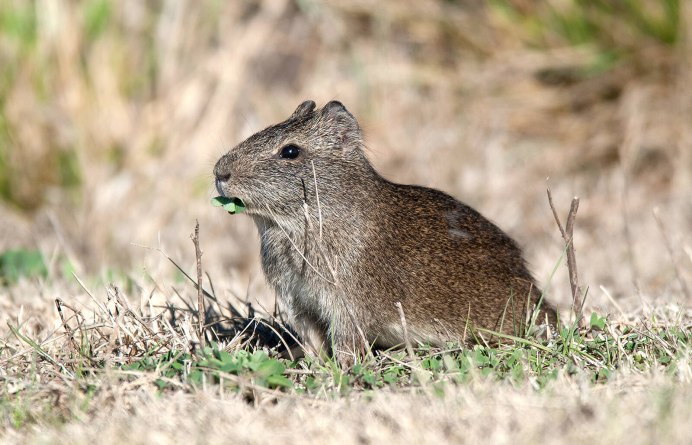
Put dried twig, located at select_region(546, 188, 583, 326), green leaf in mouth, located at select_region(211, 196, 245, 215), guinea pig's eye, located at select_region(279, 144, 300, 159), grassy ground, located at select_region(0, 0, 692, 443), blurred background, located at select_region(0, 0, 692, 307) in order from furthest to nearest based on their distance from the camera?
1. blurred background, located at select_region(0, 0, 692, 307)
2. grassy ground, located at select_region(0, 0, 692, 443)
3. guinea pig's eye, located at select_region(279, 144, 300, 159)
4. green leaf in mouth, located at select_region(211, 196, 245, 215)
5. dried twig, located at select_region(546, 188, 583, 326)

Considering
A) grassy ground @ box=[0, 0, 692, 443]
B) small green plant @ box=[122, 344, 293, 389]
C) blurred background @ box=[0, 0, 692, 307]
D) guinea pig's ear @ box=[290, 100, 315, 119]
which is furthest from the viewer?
blurred background @ box=[0, 0, 692, 307]

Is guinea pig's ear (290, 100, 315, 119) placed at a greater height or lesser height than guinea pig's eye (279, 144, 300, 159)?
greater

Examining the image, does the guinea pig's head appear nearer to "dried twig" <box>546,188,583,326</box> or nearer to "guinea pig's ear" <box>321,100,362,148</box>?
"guinea pig's ear" <box>321,100,362,148</box>

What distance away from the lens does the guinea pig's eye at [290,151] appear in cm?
459

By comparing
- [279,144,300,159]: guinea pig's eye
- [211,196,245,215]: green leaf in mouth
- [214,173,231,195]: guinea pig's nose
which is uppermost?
[279,144,300,159]: guinea pig's eye

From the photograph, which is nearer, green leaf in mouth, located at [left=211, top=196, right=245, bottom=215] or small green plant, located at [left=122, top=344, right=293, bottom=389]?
small green plant, located at [left=122, top=344, right=293, bottom=389]

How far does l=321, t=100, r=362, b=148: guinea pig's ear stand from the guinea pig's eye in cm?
20

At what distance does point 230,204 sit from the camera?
439cm

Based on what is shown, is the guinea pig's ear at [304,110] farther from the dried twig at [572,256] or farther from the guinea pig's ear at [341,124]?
the dried twig at [572,256]

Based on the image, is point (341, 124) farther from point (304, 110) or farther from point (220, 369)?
point (220, 369)

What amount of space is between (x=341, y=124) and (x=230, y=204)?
0.70m

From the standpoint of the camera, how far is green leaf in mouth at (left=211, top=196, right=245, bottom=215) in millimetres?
4383

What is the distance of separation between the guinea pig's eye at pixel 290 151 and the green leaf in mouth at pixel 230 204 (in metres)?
0.30

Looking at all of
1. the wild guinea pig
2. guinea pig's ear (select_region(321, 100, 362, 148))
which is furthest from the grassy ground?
guinea pig's ear (select_region(321, 100, 362, 148))
